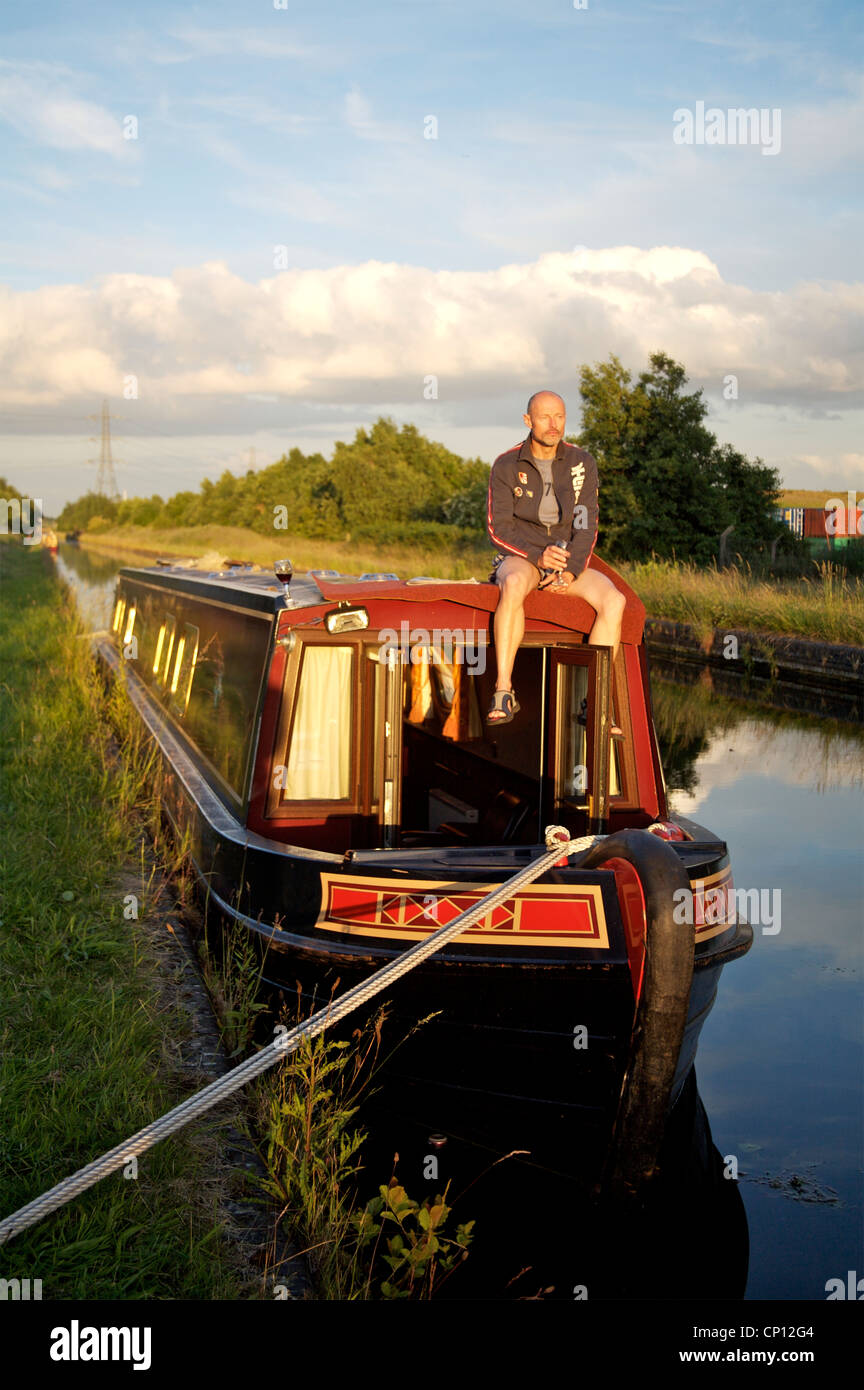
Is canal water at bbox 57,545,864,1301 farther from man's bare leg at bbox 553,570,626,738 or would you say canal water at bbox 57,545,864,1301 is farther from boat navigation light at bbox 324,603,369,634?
boat navigation light at bbox 324,603,369,634

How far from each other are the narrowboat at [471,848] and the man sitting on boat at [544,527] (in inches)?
4.8

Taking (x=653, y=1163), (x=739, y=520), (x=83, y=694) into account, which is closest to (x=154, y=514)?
(x=739, y=520)

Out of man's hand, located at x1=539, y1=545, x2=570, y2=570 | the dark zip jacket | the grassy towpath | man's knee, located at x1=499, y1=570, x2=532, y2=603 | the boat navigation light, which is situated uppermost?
the dark zip jacket

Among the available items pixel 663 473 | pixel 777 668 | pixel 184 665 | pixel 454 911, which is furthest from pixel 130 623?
pixel 663 473

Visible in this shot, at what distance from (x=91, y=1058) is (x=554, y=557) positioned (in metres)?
2.78

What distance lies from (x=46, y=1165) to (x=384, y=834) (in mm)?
2041

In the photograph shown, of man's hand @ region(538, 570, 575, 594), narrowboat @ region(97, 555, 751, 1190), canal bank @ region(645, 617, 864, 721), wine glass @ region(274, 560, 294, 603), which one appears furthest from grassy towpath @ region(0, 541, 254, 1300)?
canal bank @ region(645, 617, 864, 721)

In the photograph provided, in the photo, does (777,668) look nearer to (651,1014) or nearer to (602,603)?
(602,603)

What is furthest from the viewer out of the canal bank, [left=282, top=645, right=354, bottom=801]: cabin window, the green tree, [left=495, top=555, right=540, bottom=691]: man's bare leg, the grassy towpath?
the green tree

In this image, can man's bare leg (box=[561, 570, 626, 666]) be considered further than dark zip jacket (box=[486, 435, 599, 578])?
No

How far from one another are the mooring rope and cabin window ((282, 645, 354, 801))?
4.00 feet

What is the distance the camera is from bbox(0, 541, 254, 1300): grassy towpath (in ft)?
11.5

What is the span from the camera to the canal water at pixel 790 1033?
457 centimetres
